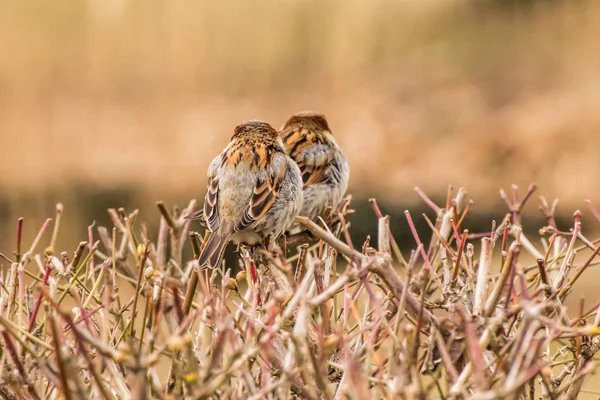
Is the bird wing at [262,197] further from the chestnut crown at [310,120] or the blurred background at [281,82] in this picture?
the blurred background at [281,82]

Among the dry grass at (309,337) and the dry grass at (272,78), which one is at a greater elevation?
the dry grass at (309,337)

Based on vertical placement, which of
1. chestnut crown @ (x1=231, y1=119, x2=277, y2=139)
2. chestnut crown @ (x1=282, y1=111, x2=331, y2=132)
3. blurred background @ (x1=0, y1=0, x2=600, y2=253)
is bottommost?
blurred background @ (x1=0, y1=0, x2=600, y2=253)

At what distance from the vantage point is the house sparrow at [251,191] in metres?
2.24

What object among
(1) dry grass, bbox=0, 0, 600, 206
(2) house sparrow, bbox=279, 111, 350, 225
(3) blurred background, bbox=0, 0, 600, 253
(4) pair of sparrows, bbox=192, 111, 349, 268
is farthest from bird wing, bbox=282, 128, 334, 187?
(1) dry grass, bbox=0, 0, 600, 206

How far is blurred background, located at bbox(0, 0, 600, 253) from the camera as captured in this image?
9031 millimetres

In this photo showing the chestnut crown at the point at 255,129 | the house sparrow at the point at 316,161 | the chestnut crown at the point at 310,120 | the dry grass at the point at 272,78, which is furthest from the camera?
the dry grass at the point at 272,78

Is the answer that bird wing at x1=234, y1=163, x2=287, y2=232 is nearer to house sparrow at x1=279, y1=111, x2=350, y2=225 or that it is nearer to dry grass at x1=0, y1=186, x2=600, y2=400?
house sparrow at x1=279, y1=111, x2=350, y2=225

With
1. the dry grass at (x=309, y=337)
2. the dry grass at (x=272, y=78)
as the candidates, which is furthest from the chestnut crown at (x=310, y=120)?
the dry grass at (x=272, y=78)

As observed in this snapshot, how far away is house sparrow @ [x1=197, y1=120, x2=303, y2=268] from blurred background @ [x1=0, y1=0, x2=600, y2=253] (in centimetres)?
609

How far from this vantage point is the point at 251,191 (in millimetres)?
2311

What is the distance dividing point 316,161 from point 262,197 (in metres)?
0.67

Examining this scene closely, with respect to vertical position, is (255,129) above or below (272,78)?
above

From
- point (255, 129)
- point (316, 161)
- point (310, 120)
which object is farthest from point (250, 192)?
point (310, 120)

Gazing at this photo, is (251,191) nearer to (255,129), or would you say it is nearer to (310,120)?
(255,129)
